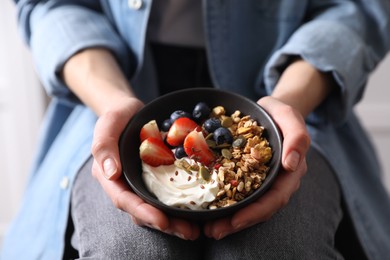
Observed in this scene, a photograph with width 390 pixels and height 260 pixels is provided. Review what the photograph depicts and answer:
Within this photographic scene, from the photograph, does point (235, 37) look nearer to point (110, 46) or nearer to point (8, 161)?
point (110, 46)

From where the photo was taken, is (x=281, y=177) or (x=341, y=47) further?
(x=341, y=47)

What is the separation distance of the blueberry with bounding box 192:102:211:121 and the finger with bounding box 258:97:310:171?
3.2 inches

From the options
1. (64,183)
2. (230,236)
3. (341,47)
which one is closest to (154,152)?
(230,236)

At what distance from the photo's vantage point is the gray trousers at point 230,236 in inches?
25.6

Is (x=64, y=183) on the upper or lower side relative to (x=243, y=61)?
lower

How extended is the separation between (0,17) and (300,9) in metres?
0.81

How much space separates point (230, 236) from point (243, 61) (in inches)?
14.5

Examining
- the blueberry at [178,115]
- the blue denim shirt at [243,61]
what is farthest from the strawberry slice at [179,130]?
the blue denim shirt at [243,61]

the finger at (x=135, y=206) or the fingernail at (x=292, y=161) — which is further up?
the fingernail at (x=292, y=161)

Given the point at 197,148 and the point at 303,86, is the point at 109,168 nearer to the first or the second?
the point at 197,148

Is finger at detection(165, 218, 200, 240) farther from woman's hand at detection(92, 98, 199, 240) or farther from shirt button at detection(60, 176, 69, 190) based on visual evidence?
shirt button at detection(60, 176, 69, 190)

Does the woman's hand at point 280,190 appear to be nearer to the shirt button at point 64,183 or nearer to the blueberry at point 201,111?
the blueberry at point 201,111

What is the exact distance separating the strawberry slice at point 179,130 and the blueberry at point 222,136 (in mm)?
36

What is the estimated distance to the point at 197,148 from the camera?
637 mm
